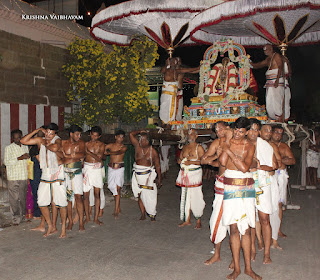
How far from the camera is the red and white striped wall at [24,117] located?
954 centimetres

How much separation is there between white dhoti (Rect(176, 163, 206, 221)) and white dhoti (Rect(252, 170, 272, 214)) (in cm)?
194

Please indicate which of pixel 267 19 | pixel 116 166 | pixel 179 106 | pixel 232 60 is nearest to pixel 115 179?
pixel 116 166

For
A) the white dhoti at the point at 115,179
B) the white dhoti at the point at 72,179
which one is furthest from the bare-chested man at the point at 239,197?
the white dhoti at the point at 115,179

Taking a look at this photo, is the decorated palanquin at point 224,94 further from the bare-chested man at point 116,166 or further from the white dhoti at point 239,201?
the white dhoti at point 239,201

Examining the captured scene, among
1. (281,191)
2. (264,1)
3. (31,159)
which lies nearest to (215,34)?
(264,1)

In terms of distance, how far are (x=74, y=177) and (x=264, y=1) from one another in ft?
15.3

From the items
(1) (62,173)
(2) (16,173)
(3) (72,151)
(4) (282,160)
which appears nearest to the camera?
(4) (282,160)

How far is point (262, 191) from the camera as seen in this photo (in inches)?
192

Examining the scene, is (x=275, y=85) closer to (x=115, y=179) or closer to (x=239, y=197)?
(x=239, y=197)

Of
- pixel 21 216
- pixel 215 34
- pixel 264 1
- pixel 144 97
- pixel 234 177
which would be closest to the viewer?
pixel 234 177

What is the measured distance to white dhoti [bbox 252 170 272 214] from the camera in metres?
4.84

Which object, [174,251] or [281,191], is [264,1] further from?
[174,251]

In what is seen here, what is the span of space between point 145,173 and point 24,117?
4940 millimetres

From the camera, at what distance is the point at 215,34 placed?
9.80m
